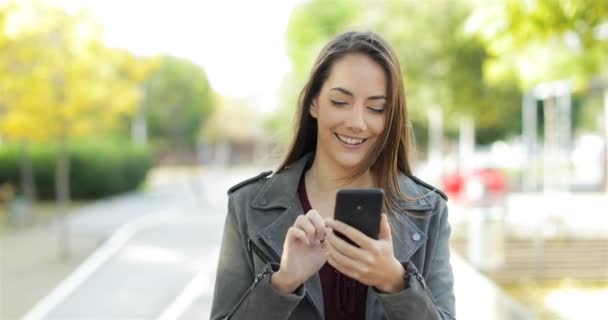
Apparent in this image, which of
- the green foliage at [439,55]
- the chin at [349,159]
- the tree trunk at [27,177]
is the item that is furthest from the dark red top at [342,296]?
the tree trunk at [27,177]

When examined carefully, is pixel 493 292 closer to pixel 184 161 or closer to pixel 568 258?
pixel 568 258

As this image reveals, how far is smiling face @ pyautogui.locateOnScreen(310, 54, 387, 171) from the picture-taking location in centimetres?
177

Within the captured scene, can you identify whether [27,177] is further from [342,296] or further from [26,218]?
[342,296]

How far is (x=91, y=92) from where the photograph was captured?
1338 cm

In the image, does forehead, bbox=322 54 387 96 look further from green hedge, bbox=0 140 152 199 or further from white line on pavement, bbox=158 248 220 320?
green hedge, bbox=0 140 152 199

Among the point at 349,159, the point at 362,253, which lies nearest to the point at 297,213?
the point at 349,159

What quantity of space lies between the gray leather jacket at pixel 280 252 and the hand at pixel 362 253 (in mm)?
84

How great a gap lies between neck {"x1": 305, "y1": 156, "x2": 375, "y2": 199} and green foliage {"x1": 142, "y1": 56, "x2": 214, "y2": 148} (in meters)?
54.0

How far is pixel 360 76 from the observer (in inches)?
69.6

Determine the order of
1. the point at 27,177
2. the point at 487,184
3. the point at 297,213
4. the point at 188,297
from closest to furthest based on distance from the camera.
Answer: the point at 297,213 < the point at 188,297 < the point at 487,184 < the point at 27,177

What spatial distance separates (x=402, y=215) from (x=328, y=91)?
336 mm

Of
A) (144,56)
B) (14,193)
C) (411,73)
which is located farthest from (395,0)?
(14,193)

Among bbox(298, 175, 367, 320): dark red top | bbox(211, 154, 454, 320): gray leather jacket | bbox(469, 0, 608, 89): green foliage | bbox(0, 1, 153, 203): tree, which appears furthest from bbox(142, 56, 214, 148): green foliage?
bbox(298, 175, 367, 320): dark red top

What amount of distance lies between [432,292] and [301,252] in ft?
1.19
